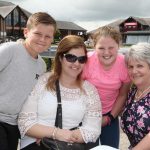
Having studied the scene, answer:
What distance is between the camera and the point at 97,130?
3.50 meters

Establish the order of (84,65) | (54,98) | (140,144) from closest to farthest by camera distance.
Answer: (140,144), (54,98), (84,65)

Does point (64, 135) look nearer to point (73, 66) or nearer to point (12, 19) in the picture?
point (73, 66)

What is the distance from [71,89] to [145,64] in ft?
2.34

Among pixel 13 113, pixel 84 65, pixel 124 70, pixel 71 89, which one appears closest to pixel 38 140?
pixel 13 113

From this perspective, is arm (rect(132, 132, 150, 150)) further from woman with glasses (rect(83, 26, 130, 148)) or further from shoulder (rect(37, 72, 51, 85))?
shoulder (rect(37, 72, 51, 85))

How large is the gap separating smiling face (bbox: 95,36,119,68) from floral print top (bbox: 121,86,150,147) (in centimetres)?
46

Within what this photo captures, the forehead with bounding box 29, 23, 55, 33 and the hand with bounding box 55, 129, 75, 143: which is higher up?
the forehead with bounding box 29, 23, 55, 33

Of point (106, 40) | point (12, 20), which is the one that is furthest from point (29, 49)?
point (12, 20)

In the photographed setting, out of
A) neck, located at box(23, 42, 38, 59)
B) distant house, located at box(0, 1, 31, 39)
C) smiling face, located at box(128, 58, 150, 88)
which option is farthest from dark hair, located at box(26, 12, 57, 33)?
distant house, located at box(0, 1, 31, 39)

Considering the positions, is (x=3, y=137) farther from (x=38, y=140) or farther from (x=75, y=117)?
(x=75, y=117)

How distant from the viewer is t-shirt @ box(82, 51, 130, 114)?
3.77 m

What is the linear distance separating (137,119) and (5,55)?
4.28ft

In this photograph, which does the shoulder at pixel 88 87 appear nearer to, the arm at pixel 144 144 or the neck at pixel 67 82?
the neck at pixel 67 82

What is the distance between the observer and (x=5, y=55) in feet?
→ 11.1
